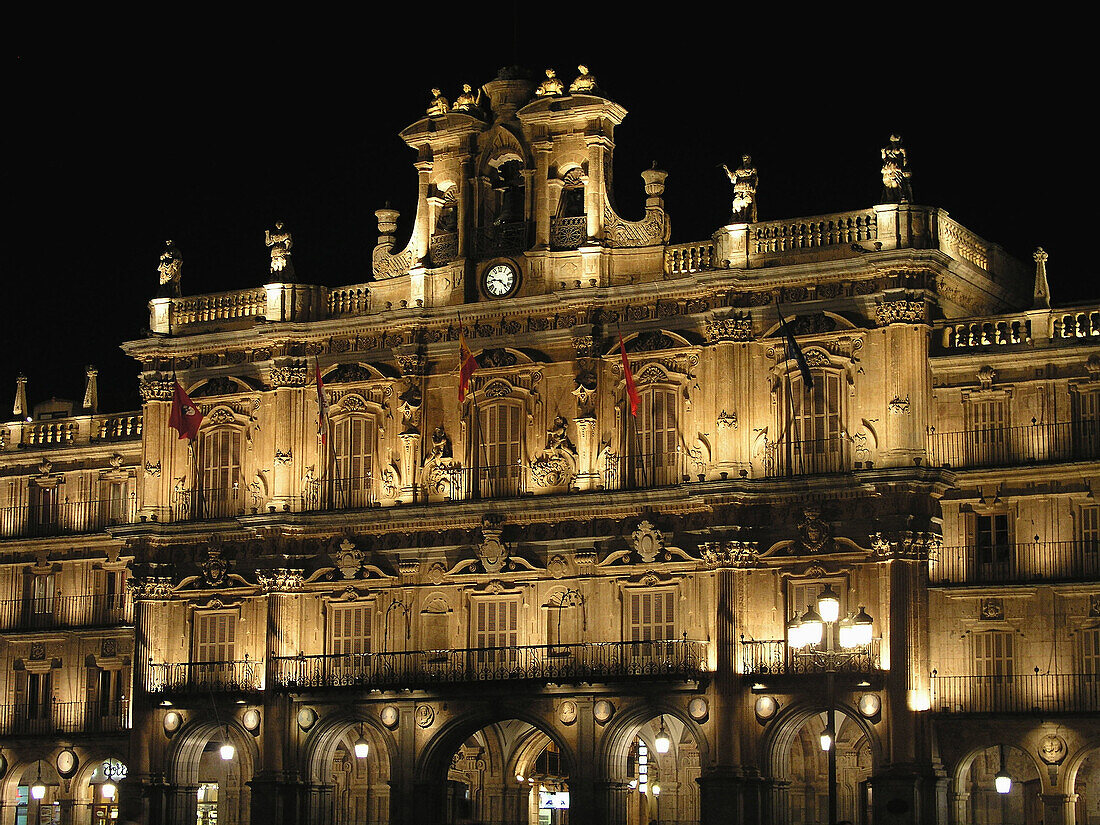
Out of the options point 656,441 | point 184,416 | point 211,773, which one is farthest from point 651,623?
point 211,773

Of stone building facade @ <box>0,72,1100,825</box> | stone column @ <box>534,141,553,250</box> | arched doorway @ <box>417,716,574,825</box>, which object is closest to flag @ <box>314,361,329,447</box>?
stone building facade @ <box>0,72,1100,825</box>

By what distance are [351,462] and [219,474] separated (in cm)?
489

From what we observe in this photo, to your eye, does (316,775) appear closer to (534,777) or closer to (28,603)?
(534,777)

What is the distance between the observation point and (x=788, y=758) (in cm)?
6284

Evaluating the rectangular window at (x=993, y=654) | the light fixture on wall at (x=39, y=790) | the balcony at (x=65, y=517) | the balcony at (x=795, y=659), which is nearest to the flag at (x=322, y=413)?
the balcony at (x=65, y=517)

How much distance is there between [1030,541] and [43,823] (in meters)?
36.6

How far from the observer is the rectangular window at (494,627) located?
65.8 meters

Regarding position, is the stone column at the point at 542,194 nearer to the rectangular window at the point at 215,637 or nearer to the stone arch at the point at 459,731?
the stone arch at the point at 459,731

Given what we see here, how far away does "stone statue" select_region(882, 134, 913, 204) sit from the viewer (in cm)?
6278

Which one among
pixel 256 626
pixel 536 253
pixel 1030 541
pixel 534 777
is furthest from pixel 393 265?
pixel 1030 541

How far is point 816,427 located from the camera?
6262 centimetres

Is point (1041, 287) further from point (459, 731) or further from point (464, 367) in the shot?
point (459, 731)

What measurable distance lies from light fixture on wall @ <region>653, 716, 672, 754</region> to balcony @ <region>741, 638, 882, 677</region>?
15.3 ft

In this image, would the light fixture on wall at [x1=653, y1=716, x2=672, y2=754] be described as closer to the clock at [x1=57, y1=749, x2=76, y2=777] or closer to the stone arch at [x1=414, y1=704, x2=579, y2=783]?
the stone arch at [x1=414, y1=704, x2=579, y2=783]
